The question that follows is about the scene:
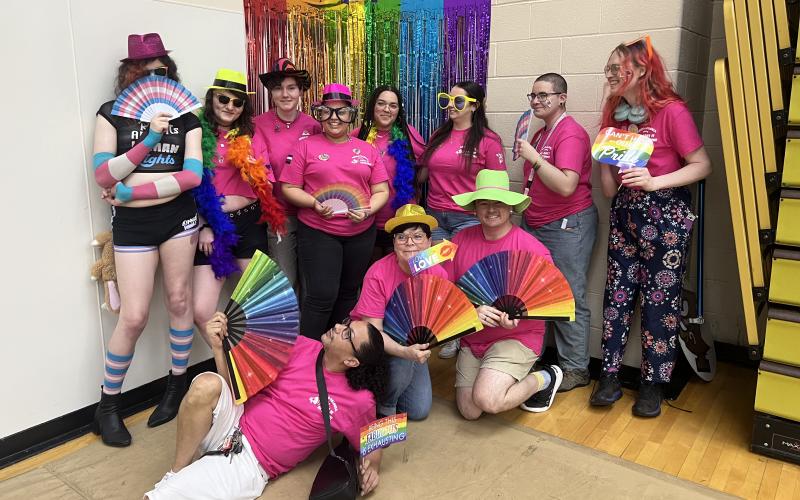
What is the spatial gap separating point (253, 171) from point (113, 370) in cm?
107

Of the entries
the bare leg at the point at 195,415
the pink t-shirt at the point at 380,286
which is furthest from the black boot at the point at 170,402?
the pink t-shirt at the point at 380,286

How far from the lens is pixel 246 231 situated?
9.29 ft

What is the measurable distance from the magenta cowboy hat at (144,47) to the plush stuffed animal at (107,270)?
30.6 inches

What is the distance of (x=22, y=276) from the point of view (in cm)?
232

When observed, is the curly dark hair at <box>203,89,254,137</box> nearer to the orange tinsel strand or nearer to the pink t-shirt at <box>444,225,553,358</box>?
the orange tinsel strand

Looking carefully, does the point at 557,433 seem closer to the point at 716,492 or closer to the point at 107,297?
the point at 716,492

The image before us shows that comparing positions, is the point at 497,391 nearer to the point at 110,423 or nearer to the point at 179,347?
the point at 179,347

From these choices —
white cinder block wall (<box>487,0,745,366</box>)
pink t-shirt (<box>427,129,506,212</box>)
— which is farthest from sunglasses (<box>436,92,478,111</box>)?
white cinder block wall (<box>487,0,745,366</box>)

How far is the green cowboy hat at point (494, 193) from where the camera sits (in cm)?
254

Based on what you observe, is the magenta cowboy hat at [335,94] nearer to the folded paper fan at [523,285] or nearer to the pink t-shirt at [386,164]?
the pink t-shirt at [386,164]

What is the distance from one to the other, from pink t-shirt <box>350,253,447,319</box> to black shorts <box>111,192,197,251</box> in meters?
0.84

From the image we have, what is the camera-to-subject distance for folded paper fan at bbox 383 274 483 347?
2330 millimetres

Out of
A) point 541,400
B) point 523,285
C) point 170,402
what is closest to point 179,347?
point 170,402

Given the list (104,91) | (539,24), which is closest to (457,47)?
(539,24)
